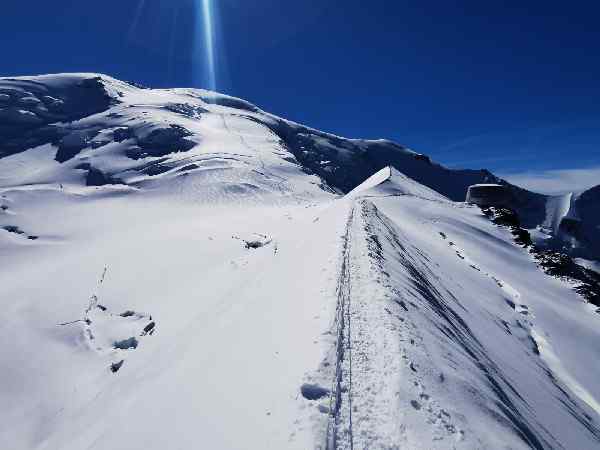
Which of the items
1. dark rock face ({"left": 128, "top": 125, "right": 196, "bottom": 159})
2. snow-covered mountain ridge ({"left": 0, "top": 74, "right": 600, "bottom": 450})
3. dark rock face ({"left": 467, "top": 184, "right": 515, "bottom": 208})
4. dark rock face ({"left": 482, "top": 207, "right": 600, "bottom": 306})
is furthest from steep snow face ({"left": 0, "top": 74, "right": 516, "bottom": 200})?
dark rock face ({"left": 482, "top": 207, "right": 600, "bottom": 306})

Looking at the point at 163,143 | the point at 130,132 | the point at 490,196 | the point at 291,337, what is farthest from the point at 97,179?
the point at 291,337

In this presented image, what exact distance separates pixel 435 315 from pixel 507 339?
614 cm

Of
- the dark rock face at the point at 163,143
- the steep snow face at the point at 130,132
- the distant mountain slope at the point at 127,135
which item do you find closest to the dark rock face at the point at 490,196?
the distant mountain slope at the point at 127,135

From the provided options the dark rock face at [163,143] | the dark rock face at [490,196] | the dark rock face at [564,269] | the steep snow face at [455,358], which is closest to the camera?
the steep snow face at [455,358]

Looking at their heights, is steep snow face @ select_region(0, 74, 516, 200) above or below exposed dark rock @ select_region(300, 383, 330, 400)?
above

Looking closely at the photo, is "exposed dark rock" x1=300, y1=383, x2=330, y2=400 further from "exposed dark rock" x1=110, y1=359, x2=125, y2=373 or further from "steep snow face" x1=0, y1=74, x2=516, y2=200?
"steep snow face" x1=0, y1=74, x2=516, y2=200

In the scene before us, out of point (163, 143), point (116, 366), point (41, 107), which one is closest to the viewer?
point (116, 366)

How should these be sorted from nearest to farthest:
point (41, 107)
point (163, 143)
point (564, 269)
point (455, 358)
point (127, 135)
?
1. point (455, 358)
2. point (564, 269)
3. point (163, 143)
4. point (127, 135)
5. point (41, 107)

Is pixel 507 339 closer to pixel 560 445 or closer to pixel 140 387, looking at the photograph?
pixel 560 445

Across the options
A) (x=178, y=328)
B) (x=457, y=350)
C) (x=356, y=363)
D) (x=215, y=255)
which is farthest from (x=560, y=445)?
(x=215, y=255)

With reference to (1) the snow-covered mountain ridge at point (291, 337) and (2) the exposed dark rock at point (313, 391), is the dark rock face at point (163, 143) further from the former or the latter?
(2) the exposed dark rock at point (313, 391)

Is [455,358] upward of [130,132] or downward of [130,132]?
downward

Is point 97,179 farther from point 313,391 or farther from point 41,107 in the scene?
point 41,107

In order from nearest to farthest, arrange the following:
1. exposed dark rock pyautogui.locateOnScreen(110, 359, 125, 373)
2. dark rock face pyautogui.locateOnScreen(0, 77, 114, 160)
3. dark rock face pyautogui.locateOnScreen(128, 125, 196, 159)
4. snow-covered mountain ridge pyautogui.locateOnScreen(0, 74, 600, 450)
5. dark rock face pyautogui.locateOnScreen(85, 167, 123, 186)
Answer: snow-covered mountain ridge pyautogui.locateOnScreen(0, 74, 600, 450) → exposed dark rock pyautogui.locateOnScreen(110, 359, 125, 373) → dark rock face pyautogui.locateOnScreen(85, 167, 123, 186) → dark rock face pyautogui.locateOnScreen(128, 125, 196, 159) → dark rock face pyautogui.locateOnScreen(0, 77, 114, 160)
